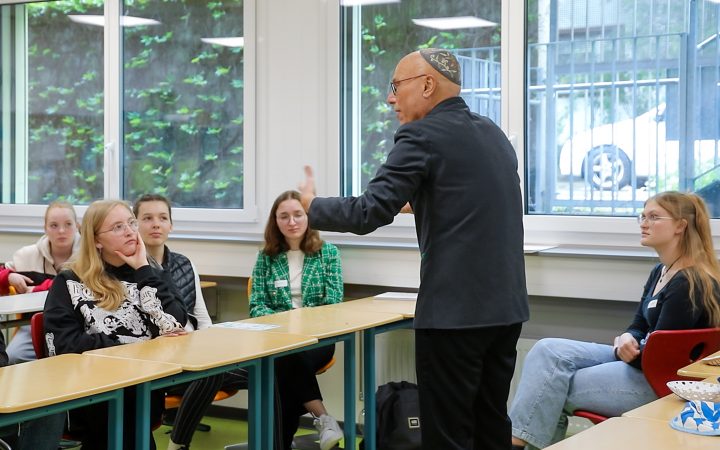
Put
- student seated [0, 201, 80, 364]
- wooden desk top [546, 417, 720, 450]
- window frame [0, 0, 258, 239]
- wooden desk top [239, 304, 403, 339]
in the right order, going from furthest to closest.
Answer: window frame [0, 0, 258, 239] → student seated [0, 201, 80, 364] → wooden desk top [239, 304, 403, 339] → wooden desk top [546, 417, 720, 450]

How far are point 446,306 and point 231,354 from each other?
2.47 ft

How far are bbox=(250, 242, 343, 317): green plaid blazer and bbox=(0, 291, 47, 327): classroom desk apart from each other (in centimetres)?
98

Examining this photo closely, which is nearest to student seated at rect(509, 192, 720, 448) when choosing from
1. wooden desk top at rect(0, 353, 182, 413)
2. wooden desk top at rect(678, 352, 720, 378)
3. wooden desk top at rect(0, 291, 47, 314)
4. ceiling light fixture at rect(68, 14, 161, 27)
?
wooden desk top at rect(678, 352, 720, 378)

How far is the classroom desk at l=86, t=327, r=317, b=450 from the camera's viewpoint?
274 cm

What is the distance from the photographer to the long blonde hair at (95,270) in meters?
3.22

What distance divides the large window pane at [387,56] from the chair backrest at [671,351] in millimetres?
1731

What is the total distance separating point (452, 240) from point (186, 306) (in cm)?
170

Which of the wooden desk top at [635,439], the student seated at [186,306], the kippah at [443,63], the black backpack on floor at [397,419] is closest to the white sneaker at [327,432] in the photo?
the black backpack on floor at [397,419]

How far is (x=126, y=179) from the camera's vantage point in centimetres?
575

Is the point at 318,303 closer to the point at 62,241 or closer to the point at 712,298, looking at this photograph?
the point at 62,241

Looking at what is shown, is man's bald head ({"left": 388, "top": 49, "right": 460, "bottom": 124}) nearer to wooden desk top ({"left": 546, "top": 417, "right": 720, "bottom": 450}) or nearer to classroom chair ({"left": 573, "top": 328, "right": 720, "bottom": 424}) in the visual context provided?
wooden desk top ({"left": 546, "top": 417, "right": 720, "bottom": 450})

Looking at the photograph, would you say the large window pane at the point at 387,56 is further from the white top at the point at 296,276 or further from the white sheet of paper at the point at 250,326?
the white sheet of paper at the point at 250,326

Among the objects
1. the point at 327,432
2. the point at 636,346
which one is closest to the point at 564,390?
the point at 636,346

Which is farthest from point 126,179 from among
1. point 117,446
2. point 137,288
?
point 117,446
